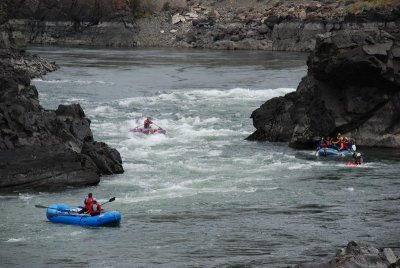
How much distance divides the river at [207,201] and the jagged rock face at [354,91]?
1731 millimetres

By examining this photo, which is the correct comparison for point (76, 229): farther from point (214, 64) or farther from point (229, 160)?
point (214, 64)

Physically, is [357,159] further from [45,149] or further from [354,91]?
[45,149]

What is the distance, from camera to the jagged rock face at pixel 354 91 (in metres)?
58.1

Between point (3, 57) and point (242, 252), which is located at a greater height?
point (3, 57)

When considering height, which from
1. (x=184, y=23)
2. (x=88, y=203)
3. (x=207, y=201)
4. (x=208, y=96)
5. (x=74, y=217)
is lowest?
(x=74, y=217)

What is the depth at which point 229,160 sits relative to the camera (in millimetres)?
55094

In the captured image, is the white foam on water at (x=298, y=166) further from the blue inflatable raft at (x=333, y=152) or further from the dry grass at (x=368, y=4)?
the dry grass at (x=368, y=4)

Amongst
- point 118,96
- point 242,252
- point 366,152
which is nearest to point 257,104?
point 118,96

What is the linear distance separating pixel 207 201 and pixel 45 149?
31.9ft

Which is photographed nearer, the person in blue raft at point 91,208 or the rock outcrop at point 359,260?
the rock outcrop at point 359,260

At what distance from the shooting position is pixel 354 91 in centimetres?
5956

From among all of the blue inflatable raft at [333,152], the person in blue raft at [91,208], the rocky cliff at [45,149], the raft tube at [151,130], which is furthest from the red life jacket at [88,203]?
the raft tube at [151,130]

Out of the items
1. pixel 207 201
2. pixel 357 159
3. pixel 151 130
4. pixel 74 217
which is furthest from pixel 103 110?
pixel 74 217

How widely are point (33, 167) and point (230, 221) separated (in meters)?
12.0
